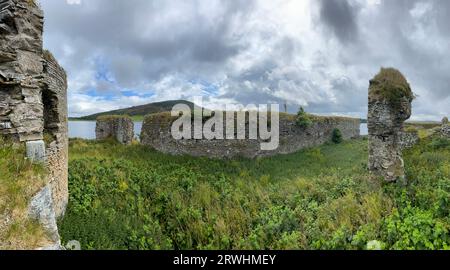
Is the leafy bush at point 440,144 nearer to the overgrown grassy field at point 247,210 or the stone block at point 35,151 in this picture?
the overgrown grassy field at point 247,210

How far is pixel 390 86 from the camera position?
33.1ft

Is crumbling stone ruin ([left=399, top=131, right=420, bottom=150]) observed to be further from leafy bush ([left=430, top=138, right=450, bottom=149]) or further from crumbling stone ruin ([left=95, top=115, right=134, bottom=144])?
crumbling stone ruin ([left=95, top=115, right=134, bottom=144])

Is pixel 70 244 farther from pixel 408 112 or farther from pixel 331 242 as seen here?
pixel 408 112

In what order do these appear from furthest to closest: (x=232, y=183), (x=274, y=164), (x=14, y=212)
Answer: (x=274, y=164)
(x=232, y=183)
(x=14, y=212)

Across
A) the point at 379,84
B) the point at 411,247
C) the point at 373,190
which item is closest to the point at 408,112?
the point at 379,84

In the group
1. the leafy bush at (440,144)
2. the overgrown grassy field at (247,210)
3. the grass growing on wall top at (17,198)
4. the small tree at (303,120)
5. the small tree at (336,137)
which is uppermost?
the small tree at (303,120)

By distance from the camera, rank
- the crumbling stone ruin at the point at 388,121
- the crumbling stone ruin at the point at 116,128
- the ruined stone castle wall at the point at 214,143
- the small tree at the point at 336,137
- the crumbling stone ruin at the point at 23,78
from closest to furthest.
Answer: the crumbling stone ruin at the point at 23,78 < the crumbling stone ruin at the point at 388,121 < the ruined stone castle wall at the point at 214,143 < the crumbling stone ruin at the point at 116,128 < the small tree at the point at 336,137

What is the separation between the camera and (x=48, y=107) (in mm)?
7043

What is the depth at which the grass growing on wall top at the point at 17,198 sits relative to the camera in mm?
3490

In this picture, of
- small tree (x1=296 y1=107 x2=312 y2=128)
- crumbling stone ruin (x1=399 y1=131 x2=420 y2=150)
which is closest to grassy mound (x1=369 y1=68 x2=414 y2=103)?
crumbling stone ruin (x1=399 y1=131 x2=420 y2=150)

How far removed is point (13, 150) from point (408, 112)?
11.6 m

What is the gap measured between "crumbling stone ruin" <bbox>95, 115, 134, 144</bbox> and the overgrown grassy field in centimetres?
878

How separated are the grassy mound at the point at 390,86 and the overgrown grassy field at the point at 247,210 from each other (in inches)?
109

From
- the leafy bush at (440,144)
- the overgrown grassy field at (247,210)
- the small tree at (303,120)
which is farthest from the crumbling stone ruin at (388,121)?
the small tree at (303,120)
